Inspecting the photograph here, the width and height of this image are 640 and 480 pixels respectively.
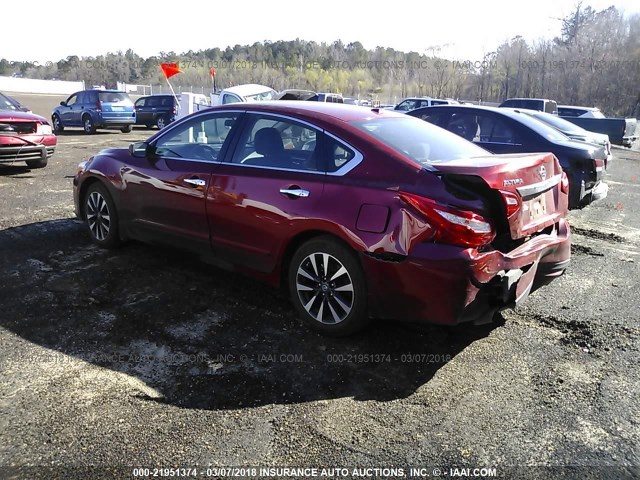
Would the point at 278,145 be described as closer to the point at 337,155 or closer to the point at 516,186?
the point at 337,155

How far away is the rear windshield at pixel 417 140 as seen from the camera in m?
3.74

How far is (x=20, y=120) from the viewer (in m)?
9.64

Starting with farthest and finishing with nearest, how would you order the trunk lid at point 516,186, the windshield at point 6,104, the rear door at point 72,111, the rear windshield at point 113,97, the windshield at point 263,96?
the rear door at point 72,111, the rear windshield at point 113,97, the windshield at point 263,96, the windshield at point 6,104, the trunk lid at point 516,186

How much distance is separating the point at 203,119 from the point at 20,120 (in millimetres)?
6811

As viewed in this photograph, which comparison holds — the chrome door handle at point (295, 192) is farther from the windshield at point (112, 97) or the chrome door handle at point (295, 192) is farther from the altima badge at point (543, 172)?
the windshield at point (112, 97)

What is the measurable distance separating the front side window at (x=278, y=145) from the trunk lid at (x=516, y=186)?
98 cm

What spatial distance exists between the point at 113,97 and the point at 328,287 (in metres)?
19.2

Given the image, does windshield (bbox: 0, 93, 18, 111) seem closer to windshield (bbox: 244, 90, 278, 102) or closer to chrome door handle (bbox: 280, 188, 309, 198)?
chrome door handle (bbox: 280, 188, 309, 198)

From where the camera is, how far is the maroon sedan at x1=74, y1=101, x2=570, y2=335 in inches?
129

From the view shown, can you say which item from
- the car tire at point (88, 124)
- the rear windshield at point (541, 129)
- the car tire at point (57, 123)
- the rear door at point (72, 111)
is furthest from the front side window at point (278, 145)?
the car tire at point (57, 123)

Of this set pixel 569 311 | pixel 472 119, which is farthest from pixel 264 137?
pixel 472 119

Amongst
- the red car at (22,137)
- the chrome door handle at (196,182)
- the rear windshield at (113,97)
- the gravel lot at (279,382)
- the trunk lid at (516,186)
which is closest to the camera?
the gravel lot at (279,382)

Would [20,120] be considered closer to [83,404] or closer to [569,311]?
[83,404]

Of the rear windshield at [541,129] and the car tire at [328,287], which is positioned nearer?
the car tire at [328,287]
